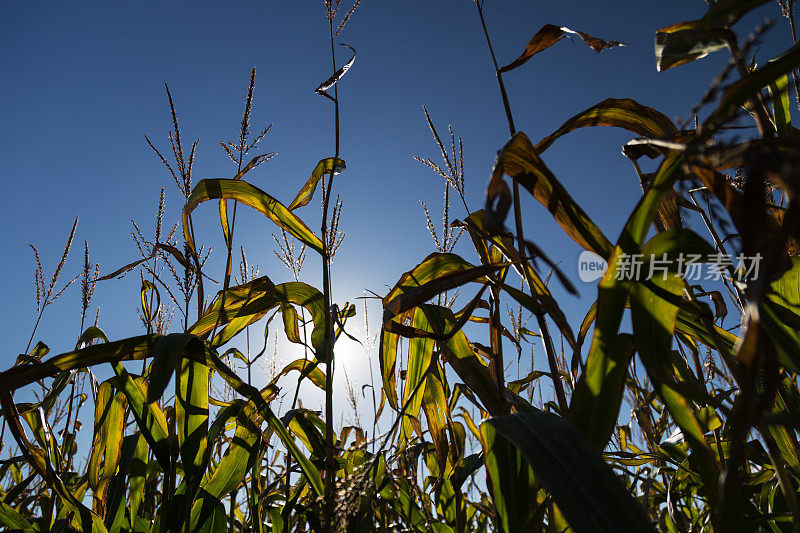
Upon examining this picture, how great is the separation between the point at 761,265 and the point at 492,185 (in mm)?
286

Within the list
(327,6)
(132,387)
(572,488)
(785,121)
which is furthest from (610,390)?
(327,6)

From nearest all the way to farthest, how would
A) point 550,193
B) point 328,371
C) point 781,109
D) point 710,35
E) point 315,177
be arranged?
point 710,35 < point 550,193 < point 781,109 < point 328,371 < point 315,177

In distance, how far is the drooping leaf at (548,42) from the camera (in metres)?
0.82

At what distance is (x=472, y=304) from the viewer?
2.71ft

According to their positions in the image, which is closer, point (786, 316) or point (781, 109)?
point (786, 316)

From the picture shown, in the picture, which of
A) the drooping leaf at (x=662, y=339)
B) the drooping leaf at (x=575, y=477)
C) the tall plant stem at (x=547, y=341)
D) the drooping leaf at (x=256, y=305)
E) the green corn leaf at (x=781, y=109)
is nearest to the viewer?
the drooping leaf at (x=575, y=477)

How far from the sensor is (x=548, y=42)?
0.92m

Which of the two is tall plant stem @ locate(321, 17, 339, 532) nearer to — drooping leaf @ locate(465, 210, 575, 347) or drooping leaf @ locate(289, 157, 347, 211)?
drooping leaf @ locate(289, 157, 347, 211)

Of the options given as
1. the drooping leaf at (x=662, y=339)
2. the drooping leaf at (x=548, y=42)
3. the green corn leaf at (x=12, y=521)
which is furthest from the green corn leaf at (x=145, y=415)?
the drooping leaf at (x=548, y=42)

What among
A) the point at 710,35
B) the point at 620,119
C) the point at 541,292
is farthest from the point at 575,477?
the point at 620,119

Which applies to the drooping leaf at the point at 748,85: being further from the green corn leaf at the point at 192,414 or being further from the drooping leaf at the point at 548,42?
the green corn leaf at the point at 192,414

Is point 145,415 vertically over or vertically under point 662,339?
over

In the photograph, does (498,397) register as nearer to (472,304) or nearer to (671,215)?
(472,304)

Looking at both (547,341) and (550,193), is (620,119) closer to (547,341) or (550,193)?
(550,193)
